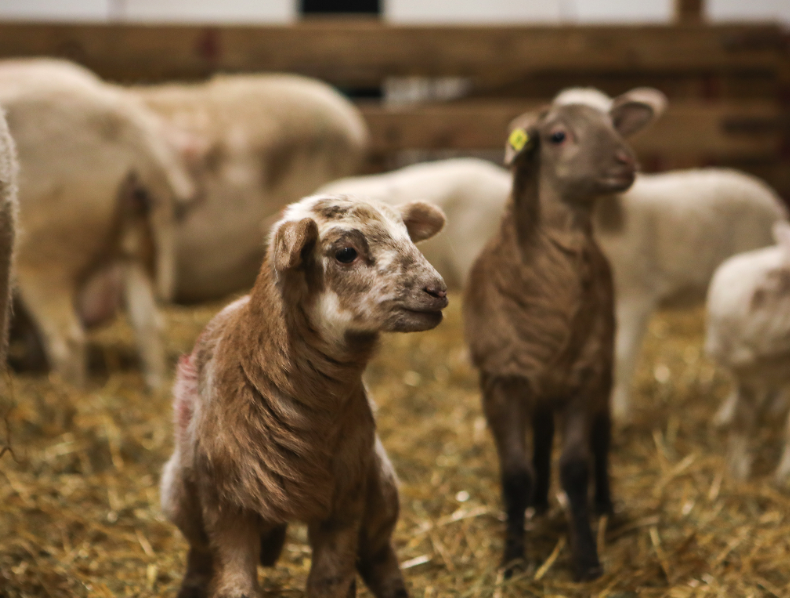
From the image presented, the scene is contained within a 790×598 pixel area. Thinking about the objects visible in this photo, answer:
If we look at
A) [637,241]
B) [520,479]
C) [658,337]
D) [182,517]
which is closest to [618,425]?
[637,241]

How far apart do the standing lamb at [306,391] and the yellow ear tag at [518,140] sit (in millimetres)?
780

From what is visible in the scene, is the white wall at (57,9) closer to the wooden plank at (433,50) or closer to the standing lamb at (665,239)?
the wooden plank at (433,50)

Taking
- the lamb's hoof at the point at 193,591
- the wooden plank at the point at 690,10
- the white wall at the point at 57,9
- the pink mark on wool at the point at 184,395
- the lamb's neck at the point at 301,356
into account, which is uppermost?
the wooden plank at the point at 690,10

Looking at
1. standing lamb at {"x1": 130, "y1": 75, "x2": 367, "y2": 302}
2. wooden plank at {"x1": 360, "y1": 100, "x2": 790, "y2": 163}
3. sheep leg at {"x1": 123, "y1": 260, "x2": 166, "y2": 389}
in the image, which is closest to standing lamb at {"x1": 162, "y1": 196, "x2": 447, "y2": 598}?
sheep leg at {"x1": 123, "y1": 260, "x2": 166, "y2": 389}

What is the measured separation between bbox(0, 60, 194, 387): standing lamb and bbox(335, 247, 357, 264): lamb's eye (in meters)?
2.82

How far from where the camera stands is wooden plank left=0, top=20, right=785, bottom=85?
6250 mm

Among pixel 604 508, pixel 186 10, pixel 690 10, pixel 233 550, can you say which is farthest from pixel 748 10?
pixel 233 550

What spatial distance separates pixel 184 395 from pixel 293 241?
0.60 metres

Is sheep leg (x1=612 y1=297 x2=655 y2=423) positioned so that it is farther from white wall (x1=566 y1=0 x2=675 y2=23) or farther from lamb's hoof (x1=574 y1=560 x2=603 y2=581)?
white wall (x1=566 y1=0 x2=675 y2=23)

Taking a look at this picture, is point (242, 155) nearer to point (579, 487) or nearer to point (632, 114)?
point (632, 114)

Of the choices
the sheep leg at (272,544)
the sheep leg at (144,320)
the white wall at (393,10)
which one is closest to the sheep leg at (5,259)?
the sheep leg at (272,544)

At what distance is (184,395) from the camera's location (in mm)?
2230

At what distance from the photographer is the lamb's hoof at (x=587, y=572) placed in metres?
2.66

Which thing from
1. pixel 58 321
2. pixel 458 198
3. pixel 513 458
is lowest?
pixel 58 321
